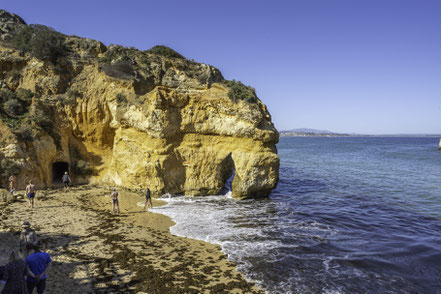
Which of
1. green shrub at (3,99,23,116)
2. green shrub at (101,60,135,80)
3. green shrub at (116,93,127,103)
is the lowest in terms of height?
green shrub at (3,99,23,116)

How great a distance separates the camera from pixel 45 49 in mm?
21984

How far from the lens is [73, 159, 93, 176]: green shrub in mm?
21328

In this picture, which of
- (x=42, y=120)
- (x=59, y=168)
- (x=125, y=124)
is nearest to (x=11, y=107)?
(x=42, y=120)

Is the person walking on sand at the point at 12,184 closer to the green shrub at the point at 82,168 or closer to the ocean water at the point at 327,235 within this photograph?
the green shrub at the point at 82,168

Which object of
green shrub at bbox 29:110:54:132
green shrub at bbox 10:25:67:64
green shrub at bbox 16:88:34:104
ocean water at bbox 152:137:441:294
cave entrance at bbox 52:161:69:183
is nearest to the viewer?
ocean water at bbox 152:137:441:294

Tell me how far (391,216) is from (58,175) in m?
25.3

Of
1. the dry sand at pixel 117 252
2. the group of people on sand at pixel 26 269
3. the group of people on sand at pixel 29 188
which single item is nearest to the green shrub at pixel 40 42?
the group of people on sand at pixel 29 188

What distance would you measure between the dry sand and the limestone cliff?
449 centimetres

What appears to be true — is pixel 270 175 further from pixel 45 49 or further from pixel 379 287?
pixel 45 49

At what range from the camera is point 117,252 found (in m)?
10.2

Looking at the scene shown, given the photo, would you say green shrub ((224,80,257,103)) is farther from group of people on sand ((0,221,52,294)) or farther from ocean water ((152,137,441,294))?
group of people on sand ((0,221,52,294))

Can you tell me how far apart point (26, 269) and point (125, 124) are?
15.8 m

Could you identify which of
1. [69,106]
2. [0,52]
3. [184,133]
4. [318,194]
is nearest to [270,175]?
[318,194]

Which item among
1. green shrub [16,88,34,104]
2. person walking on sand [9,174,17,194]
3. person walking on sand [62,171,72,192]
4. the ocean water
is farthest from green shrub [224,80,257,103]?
green shrub [16,88,34,104]
